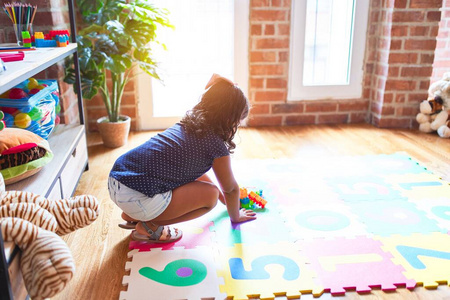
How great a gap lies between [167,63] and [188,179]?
5.23ft

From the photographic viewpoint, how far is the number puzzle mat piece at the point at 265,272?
135cm

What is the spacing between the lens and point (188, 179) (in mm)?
1603

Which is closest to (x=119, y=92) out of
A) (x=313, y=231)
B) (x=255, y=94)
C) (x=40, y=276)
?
(x=255, y=94)

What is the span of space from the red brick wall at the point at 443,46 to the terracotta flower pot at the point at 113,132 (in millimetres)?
2609

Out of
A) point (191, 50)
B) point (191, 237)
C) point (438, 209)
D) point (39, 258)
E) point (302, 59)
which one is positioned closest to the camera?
point (39, 258)

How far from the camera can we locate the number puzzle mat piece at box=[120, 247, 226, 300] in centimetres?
134

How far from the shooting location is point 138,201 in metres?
1.51

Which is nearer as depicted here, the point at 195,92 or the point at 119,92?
the point at 119,92

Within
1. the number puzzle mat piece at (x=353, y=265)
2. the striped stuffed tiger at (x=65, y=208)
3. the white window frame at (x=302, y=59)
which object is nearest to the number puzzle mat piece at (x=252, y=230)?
the number puzzle mat piece at (x=353, y=265)

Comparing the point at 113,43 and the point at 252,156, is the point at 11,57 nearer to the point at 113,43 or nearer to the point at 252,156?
the point at 113,43

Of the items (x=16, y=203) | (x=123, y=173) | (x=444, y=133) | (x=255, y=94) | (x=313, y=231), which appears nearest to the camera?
(x=16, y=203)

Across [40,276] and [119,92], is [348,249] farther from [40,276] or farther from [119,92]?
[119,92]

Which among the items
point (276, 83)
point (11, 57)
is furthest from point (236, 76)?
point (11, 57)

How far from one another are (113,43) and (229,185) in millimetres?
1271
